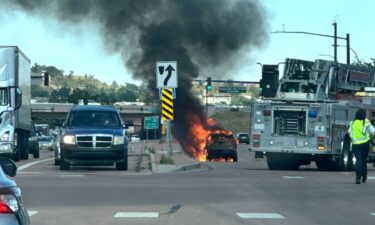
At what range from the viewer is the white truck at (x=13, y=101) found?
30.8 m

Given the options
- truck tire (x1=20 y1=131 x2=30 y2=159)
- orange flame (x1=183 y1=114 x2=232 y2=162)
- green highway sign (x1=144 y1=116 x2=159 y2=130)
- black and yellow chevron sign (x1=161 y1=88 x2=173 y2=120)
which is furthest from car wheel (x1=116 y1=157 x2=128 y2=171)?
green highway sign (x1=144 y1=116 x2=159 y2=130)

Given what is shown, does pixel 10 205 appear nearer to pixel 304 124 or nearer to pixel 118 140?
pixel 118 140

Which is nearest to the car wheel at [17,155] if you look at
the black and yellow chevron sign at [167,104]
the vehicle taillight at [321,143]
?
the black and yellow chevron sign at [167,104]

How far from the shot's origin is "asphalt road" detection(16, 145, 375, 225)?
14.1 m

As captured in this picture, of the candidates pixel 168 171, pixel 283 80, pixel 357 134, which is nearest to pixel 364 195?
pixel 357 134

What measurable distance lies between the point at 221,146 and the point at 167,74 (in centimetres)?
2038

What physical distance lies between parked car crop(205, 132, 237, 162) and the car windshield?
21313 millimetres

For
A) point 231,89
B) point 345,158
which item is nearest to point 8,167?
point 345,158

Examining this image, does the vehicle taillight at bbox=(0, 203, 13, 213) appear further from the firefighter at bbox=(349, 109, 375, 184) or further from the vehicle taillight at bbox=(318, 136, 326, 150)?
the vehicle taillight at bbox=(318, 136, 326, 150)

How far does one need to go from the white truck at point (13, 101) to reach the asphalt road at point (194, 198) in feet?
21.1

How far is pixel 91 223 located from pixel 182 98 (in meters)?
46.8

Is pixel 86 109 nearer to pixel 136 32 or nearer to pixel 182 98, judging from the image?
pixel 136 32

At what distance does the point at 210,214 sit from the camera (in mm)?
14594

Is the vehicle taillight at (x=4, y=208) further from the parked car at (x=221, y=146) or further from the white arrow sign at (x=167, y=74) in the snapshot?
the parked car at (x=221, y=146)
